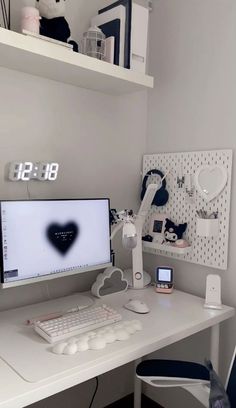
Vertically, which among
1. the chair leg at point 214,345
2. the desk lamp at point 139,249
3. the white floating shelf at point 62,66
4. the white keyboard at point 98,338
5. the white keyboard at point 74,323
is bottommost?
the chair leg at point 214,345

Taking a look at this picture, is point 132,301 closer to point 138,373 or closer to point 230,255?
point 138,373

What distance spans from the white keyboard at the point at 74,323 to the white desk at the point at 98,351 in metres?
0.04

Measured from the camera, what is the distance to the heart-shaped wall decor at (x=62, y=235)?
145 centimetres

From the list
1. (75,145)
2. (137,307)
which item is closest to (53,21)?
(75,145)

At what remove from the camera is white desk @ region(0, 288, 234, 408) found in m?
0.93

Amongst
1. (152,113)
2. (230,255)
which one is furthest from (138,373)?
(152,113)

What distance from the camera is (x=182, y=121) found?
186 centimetres

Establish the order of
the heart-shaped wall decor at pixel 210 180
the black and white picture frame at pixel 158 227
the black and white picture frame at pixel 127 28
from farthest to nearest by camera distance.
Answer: the black and white picture frame at pixel 158 227
the heart-shaped wall decor at pixel 210 180
the black and white picture frame at pixel 127 28

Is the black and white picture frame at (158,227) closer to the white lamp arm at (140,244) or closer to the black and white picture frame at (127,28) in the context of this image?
the white lamp arm at (140,244)

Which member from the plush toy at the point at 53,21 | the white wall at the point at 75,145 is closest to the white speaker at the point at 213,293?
the white wall at the point at 75,145

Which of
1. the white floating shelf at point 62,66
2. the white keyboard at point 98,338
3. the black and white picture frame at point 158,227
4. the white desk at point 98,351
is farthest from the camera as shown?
the black and white picture frame at point 158,227

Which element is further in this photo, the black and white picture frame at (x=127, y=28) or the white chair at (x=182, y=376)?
the black and white picture frame at (x=127, y=28)

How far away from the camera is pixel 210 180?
5.57 feet

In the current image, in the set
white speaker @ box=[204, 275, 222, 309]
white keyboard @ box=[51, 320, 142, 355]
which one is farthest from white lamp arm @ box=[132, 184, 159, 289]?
white keyboard @ box=[51, 320, 142, 355]
